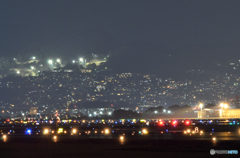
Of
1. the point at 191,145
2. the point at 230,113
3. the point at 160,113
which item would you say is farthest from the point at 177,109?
the point at 191,145

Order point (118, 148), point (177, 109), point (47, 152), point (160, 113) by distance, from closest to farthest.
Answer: point (47, 152) → point (118, 148) → point (160, 113) → point (177, 109)

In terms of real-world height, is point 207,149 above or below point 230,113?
below

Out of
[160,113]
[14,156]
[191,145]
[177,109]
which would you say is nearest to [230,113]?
[160,113]

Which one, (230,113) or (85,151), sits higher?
(230,113)

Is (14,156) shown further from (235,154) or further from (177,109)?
(177,109)

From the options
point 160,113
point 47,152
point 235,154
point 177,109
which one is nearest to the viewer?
point 235,154

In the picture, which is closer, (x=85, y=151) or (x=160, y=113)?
(x=85, y=151)

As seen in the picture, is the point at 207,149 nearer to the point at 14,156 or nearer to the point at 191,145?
the point at 191,145

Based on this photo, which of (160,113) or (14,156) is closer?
(14,156)

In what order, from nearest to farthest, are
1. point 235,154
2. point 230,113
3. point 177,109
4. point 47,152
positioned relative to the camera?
point 235,154, point 47,152, point 230,113, point 177,109
